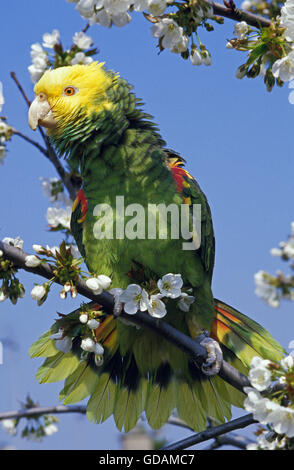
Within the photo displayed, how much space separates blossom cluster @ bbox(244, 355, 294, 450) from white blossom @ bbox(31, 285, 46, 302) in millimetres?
1023

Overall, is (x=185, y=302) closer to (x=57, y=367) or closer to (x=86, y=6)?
(x=57, y=367)

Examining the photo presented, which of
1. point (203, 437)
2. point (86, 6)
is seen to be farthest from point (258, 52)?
point (203, 437)

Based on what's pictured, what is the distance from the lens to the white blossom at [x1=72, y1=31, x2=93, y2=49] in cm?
450

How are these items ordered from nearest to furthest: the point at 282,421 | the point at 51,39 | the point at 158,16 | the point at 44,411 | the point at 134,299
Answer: the point at 282,421 < the point at 158,16 < the point at 134,299 < the point at 44,411 < the point at 51,39

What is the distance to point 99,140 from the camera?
3725 mm

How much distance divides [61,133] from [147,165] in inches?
26.3

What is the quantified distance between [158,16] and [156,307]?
1.46m

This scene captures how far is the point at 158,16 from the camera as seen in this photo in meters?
2.65

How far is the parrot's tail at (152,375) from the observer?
12.2 ft

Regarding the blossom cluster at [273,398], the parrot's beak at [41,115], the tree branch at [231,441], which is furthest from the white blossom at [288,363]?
the parrot's beak at [41,115]

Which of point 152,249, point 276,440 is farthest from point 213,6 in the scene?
point 276,440
